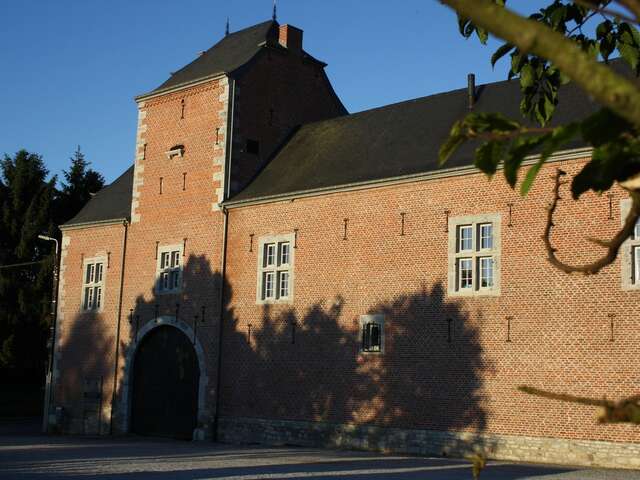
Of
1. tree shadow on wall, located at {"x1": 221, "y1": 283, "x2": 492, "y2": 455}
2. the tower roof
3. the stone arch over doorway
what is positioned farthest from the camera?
the tower roof

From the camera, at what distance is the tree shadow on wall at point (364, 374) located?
58.9ft

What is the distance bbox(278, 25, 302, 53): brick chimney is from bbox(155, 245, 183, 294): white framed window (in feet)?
22.9

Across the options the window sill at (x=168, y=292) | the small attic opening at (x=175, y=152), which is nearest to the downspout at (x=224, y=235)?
the window sill at (x=168, y=292)

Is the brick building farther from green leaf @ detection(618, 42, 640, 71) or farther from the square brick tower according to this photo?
green leaf @ detection(618, 42, 640, 71)

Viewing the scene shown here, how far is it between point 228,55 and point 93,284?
794 cm

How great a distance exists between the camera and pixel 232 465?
1561 cm

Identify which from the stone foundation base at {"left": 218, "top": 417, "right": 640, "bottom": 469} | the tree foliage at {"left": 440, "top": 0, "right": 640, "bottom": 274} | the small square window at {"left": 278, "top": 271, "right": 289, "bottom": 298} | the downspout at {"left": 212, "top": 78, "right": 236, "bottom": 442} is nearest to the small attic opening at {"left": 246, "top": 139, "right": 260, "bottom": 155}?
the downspout at {"left": 212, "top": 78, "right": 236, "bottom": 442}

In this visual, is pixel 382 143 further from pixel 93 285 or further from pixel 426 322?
pixel 93 285

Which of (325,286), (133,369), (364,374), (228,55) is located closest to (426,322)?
(364,374)

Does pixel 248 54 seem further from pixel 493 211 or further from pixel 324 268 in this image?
pixel 493 211

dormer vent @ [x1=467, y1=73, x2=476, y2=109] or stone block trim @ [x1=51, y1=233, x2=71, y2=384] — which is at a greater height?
dormer vent @ [x1=467, y1=73, x2=476, y2=109]

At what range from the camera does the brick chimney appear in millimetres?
26359

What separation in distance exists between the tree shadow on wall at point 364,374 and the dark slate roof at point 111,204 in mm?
6435

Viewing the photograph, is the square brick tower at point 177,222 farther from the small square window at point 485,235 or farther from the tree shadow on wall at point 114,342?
the small square window at point 485,235
